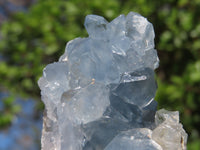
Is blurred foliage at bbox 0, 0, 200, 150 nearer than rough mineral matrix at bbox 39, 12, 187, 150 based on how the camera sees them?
No

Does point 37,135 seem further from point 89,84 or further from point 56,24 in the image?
point 89,84

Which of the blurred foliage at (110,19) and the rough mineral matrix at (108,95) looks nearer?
the rough mineral matrix at (108,95)

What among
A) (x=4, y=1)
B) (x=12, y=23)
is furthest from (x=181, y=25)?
(x=4, y=1)

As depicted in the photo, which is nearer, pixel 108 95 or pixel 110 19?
pixel 108 95
